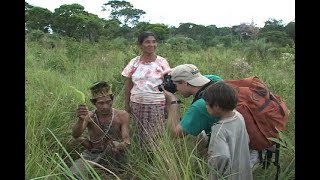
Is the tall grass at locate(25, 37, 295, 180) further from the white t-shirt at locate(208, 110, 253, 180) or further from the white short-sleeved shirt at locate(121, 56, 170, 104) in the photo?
the white short-sleeved shirt at locate(121, 56, 170, 104)

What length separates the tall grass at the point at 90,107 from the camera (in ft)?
7.86

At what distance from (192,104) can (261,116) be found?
401mm

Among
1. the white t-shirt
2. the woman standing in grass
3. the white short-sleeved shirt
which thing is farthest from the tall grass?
the white short-sleeved shirt

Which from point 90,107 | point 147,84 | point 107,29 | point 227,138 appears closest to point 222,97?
point 227,138

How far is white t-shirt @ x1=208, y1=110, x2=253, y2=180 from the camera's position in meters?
2.16

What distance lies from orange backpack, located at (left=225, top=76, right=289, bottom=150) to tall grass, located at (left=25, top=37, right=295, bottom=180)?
23 cm

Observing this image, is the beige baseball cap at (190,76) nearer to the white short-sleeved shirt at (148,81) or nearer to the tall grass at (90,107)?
the tall grass at (90,107)

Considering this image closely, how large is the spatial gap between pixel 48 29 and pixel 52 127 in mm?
19037

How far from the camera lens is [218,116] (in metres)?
2.33

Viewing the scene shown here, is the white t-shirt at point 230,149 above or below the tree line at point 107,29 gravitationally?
below

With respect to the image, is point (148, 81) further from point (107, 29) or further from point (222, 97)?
point (107, 29)

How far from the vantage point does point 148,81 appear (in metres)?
3.80

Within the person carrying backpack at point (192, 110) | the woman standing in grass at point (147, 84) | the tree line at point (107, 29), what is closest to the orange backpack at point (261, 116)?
the person carrying backpack at point (192, 110)

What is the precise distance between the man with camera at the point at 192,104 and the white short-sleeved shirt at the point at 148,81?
2.15 ft
